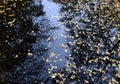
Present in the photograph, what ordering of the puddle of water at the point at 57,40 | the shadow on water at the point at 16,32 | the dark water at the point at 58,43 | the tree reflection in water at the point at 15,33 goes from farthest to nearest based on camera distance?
1. the puddle of water at the point at 57,40
2. the shadow on water at the point at 16,32
3. the tree reflection in water at the point at 15,33
4. the dark water at the point at 58,43

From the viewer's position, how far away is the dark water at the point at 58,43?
11070 millimetres

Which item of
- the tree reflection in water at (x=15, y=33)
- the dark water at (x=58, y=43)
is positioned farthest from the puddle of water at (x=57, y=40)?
the tree reflection in water at (x=15, y=33)

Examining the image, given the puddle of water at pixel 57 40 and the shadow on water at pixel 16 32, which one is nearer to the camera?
the shadow on water at pixel 16 32

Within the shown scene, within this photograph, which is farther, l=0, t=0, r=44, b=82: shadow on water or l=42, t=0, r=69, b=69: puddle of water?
l=42, t=0, r=69, b=69: puddle of water

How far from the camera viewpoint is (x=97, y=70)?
1162 cm

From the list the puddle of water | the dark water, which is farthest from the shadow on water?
the puddle of water

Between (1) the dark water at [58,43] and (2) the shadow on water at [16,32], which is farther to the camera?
A: (2) the shadow on water at [16,32]

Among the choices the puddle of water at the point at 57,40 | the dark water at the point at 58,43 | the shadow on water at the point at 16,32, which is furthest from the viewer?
the puddle of water at the point at 57,40

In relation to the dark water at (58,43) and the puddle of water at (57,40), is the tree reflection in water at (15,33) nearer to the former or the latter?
the dark water at (58,43)

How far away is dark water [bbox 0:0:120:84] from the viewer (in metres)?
11.1

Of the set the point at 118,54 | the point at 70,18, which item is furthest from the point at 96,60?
the point at 70,18

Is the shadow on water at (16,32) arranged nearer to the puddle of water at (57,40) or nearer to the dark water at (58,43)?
the dark water at (58,43)

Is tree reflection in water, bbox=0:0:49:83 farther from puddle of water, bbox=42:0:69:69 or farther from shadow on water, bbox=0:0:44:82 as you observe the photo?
puddle of water, bbox=42:0:69:69

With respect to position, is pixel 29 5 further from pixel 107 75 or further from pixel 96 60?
pixel 107 75
